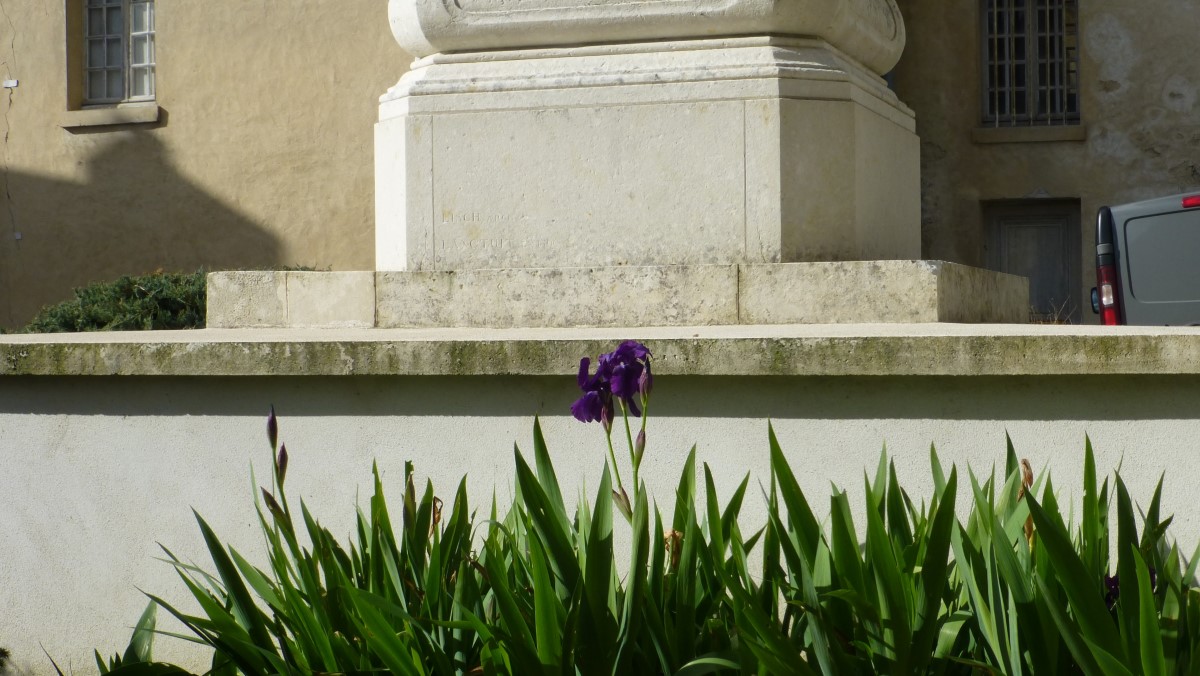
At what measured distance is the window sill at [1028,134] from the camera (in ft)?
52.6

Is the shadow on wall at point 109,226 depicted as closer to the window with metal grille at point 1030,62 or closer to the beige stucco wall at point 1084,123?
the beige stucco wall at point 1084,123

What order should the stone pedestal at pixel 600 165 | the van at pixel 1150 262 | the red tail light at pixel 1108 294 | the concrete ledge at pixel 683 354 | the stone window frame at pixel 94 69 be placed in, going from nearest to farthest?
the concrete ledge at pixel 683 354 < the stone pedestal at pixel 600 165 < the van at pixel 1150 262 < the red tail light at pixel 1108 294 < the stone window frame at pixel 94 69

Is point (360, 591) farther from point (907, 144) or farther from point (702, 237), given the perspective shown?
point (907, 144)

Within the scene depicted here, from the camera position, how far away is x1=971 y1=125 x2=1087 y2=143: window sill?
52.6 ft

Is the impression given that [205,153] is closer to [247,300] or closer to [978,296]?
[247,300]

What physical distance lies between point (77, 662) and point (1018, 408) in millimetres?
2487

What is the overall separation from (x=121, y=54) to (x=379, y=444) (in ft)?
Result: 46.8

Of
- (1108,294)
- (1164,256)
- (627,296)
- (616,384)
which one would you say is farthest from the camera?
(1108,294)

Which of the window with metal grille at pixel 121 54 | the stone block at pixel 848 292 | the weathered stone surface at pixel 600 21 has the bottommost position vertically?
the stone block at pixel 848 292

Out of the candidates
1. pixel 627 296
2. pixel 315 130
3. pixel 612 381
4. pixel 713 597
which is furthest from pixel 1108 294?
pixel 315 130

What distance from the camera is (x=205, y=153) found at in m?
15.8

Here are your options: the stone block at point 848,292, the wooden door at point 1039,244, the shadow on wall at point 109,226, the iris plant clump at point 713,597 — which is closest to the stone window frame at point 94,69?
the shadow on wall at point 109,226

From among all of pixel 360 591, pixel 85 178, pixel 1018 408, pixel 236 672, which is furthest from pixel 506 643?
pixel 85 178

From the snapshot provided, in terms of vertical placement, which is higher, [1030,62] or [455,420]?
[1030,62]
